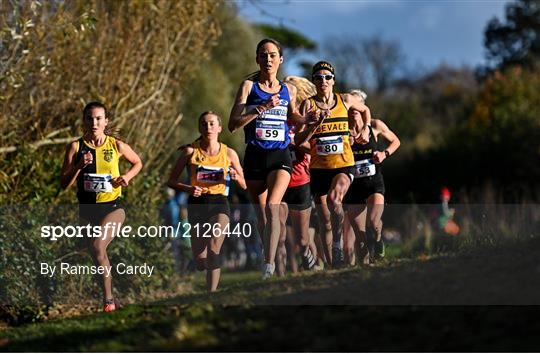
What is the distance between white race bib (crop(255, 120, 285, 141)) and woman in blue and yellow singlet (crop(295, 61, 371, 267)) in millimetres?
574

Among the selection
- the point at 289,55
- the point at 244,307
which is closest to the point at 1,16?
the point at 244,307

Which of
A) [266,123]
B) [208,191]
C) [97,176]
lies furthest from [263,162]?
[97,176]

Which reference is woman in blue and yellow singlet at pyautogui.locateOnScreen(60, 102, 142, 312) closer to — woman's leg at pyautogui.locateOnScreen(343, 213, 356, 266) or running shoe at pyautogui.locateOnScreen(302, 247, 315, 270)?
running shoe at pyautogui.locateOnScreen(302, 247, 315, 270)

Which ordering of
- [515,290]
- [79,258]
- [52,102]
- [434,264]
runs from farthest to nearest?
[52,102] < [79,258] < [434,264] < [515,290]

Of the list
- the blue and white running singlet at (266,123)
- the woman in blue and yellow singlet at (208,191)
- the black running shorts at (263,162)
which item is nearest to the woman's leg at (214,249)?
the woman in blue and yellow singlet at (208,191)

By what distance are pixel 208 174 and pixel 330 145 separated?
1.40m

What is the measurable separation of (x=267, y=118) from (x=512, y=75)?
27.5 meters

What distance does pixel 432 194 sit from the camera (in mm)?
34750

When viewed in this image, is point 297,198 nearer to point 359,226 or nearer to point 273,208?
point 359,226

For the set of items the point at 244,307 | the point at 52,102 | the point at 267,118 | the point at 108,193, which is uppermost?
the point at 52,102

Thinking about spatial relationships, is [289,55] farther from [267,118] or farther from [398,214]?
[267,118]

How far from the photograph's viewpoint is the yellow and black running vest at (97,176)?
9.73m

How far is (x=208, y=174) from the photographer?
33.0ft

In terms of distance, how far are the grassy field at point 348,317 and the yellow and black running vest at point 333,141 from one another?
198cm
